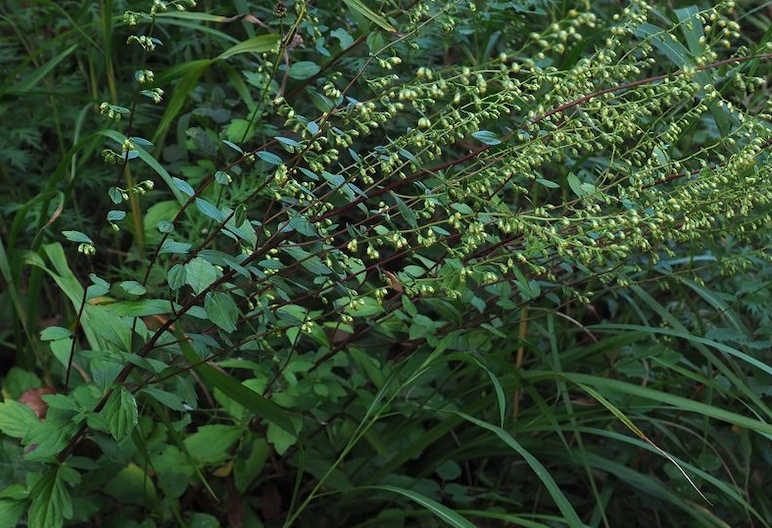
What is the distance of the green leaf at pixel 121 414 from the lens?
4.84 feet

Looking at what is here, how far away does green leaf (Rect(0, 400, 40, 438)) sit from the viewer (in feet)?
5.51

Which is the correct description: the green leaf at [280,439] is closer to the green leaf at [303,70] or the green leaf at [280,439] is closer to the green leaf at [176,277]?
the green leaf at [176,277]

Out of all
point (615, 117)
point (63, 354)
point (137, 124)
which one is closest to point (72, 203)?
point (137, 124)

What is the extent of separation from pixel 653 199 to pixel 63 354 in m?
1.13

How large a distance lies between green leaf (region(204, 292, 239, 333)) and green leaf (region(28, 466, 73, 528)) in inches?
18.5

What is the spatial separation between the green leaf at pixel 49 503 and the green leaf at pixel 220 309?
0.47 m

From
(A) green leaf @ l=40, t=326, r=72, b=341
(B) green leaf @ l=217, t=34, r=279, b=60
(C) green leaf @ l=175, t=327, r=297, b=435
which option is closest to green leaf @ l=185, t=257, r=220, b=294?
(C) green leaf @ l=175, t=327, r=297, b=435

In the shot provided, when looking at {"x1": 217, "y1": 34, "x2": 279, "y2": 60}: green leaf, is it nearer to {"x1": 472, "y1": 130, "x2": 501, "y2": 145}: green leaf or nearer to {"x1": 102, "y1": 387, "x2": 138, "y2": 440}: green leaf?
{"x1": 472, "y1": 130, "x2": 501, "y2": 145}: green leaf

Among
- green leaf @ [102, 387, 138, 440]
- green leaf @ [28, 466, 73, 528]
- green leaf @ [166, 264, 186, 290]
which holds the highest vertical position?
green leaf @ [166, 264, 186, 290]

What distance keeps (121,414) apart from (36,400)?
23.0 inches

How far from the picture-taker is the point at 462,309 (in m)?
1.85

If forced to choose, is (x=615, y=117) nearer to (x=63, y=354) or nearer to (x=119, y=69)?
(x=63, y=354)

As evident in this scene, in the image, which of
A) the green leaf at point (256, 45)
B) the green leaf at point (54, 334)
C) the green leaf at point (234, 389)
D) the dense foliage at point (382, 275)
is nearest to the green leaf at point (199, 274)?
the dense foliage at point (382, 275)

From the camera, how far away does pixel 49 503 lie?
160cm
